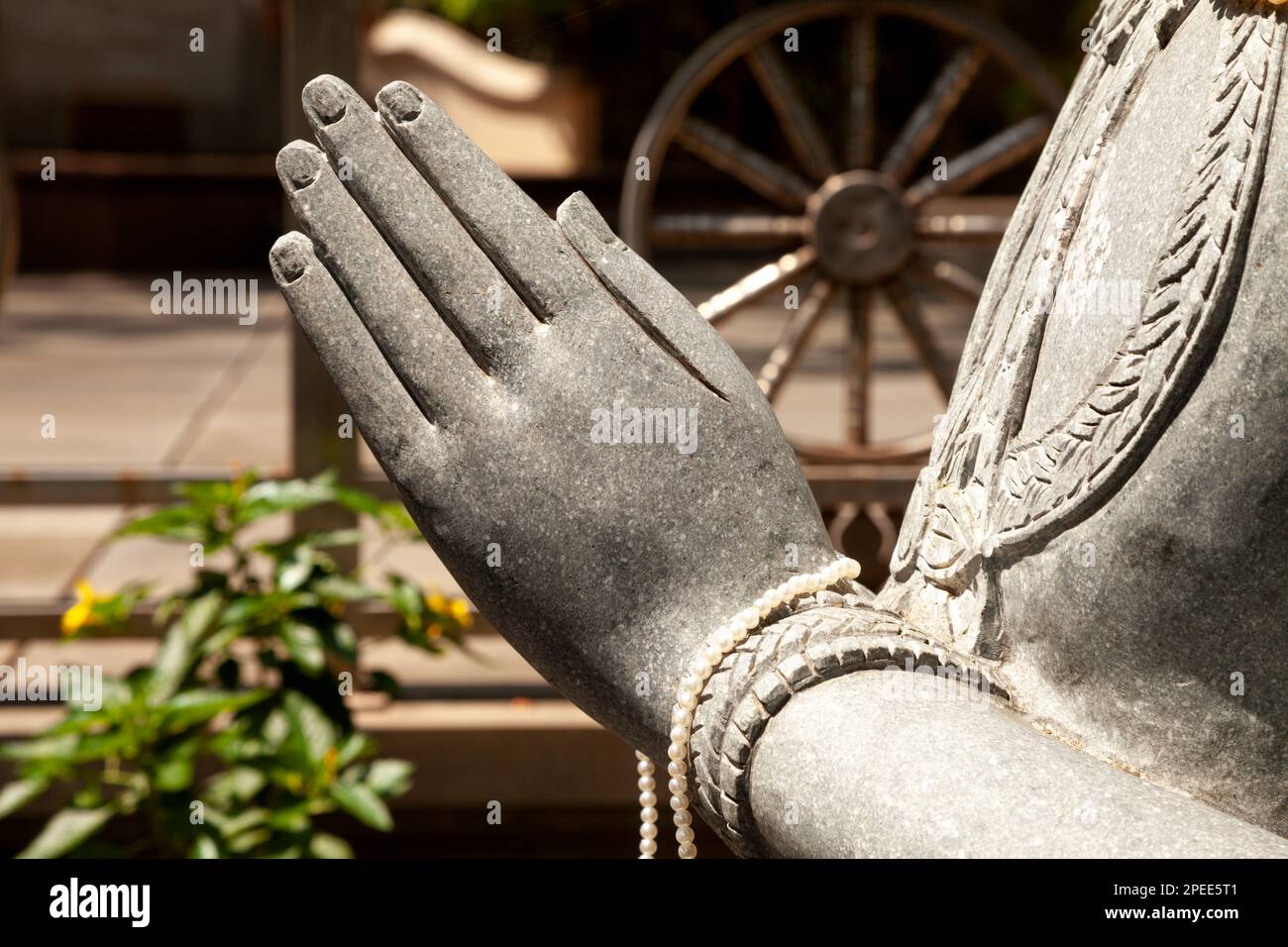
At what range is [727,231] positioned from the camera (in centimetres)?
320

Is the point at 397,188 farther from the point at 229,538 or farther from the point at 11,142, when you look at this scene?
the point at 11,142

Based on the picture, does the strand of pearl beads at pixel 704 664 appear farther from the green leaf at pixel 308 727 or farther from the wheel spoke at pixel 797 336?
the wheel spoke at pixel 797 336

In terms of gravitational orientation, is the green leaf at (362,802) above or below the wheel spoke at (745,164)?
below

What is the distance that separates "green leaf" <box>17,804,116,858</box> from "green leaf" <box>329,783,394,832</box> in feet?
1.21

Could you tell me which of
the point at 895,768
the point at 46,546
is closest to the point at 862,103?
the point at 895,768

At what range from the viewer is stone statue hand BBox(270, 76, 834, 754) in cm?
98

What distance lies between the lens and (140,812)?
2.58 m

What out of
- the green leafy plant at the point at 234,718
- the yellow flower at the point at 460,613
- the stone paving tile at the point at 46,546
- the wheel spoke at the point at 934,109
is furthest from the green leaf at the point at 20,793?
the wheel spoke at the point at 934,109

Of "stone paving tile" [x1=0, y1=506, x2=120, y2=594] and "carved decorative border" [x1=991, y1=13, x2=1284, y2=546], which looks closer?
"carved decorative border" [x1=991, y1=13, x2=1284, y2=546]

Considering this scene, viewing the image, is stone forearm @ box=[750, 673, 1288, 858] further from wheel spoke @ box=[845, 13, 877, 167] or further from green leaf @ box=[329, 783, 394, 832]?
wheel spoke @ box=[845, 13, 877, 167]

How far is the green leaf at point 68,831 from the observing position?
2.29 meters

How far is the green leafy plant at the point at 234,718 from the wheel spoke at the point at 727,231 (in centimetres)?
99

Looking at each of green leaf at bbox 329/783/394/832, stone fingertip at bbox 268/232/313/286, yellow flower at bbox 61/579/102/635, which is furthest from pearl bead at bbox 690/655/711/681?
yellow flower at bbox 61/579/102/635
